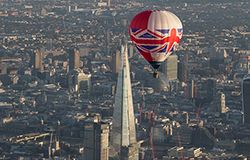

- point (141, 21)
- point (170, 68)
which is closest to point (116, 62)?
point (170, 68)

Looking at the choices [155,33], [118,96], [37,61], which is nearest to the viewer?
[155,33]

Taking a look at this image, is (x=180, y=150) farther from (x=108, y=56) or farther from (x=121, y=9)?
(x=121, y=9)

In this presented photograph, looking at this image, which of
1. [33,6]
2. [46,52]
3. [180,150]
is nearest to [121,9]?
[33,6]

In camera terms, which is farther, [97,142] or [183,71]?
[183,71]

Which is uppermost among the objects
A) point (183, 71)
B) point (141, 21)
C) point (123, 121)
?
point (141, 21)

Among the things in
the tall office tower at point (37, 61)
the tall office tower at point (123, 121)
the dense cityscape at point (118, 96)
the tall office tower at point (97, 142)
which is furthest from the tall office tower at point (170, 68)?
the tall office tower at point (123, 121)

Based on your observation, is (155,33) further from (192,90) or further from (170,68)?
(170,68)

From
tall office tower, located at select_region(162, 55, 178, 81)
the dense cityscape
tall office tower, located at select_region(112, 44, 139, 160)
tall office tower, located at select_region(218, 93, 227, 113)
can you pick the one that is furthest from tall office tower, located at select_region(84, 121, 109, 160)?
tall office tower, located at select_region(162, 55, 178, 81)
